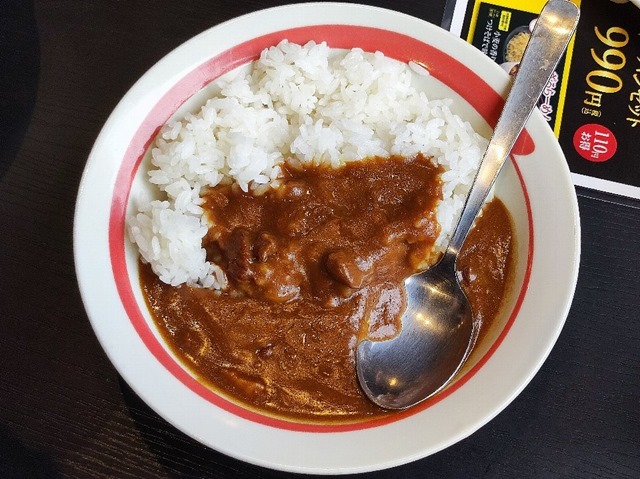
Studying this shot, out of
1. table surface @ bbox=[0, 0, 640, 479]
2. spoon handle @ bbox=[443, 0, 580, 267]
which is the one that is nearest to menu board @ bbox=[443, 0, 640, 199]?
table surface @ bbox=[0, 0, 640, 479]

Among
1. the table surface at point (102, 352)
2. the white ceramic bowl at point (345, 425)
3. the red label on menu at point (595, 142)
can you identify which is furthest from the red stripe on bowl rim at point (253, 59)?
the red label on menu at point (595, 142)

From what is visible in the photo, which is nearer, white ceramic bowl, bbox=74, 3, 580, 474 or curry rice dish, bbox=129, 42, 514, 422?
white ceramic bowl, bbox=74, 3, 580, 474

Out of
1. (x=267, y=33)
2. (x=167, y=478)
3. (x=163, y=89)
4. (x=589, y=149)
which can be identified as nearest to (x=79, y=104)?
(x=163, y=89)

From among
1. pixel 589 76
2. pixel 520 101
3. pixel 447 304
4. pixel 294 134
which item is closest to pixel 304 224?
pixel 294 134

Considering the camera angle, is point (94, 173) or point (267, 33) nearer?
point (94, 173)

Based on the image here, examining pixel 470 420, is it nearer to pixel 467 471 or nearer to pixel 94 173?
pixel 467 471

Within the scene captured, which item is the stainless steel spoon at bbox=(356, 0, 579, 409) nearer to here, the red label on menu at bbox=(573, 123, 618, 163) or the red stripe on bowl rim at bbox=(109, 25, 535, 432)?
the red stripe on bowl rim at bbox=(109, 25, 535, 432)
